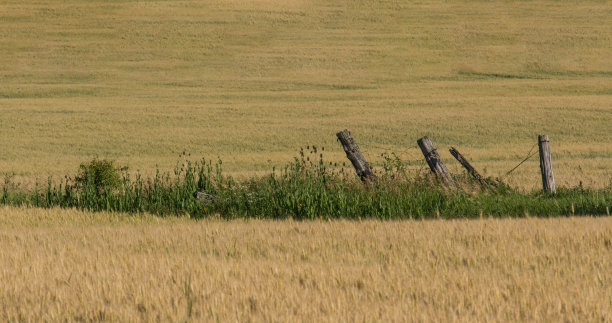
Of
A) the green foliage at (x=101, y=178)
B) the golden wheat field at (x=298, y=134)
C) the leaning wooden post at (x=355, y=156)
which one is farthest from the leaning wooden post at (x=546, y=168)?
the green foliage at (x=101, y=178)

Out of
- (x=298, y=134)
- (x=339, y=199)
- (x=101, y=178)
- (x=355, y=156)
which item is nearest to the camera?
(x=339, y=199)

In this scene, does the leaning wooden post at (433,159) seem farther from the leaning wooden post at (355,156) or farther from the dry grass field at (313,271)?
the dry grass field at (313,271)

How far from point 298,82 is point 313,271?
44106mm

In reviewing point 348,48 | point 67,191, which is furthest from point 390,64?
point 67,191

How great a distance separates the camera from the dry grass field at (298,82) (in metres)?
27.6

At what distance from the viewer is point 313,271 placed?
689 cm

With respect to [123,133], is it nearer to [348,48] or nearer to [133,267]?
[133,267]

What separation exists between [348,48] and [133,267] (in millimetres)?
55312

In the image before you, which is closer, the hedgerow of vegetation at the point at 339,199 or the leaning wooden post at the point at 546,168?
the hedgerow of vegetation at the point at 339,199

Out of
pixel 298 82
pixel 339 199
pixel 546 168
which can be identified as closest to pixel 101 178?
pixel 339 199

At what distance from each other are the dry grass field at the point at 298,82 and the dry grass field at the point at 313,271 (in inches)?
295

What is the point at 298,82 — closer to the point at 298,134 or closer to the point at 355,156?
the point at 298,134

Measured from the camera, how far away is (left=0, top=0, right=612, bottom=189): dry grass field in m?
27.6

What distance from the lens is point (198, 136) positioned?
98.8ft
